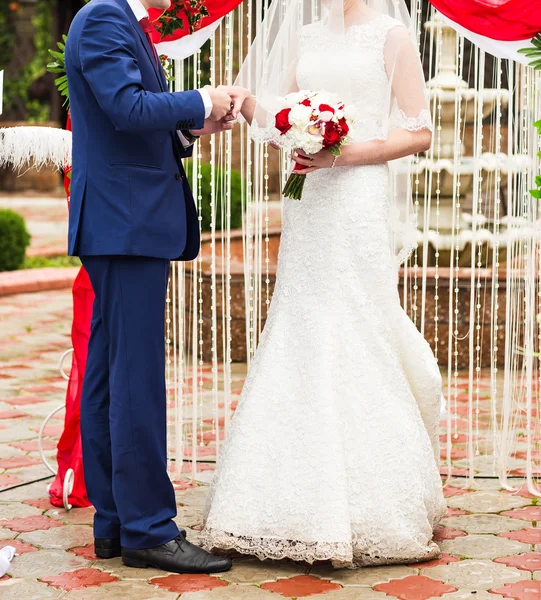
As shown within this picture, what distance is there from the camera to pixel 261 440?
3439 millimetres

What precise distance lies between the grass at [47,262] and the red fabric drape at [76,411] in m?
7.42

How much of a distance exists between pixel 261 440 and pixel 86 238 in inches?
34.7

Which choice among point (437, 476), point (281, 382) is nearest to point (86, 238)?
point (281, 382)

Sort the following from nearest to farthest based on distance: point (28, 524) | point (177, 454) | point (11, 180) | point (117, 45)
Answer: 1. point (117, 45)
2. point (28, 524)
3. point (177, 454)
4. point (11, 180)

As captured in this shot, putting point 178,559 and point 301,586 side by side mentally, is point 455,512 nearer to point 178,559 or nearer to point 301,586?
point 301,586

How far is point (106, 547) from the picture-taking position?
11.4ft

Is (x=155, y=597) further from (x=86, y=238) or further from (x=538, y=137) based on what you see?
(x=538, y=137)

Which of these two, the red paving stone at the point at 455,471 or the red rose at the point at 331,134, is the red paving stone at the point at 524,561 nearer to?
the red paving stone at the point at 455,471

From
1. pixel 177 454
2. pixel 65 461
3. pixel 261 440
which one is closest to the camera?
pixel 261 440

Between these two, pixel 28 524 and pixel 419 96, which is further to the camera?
pixel 28 524

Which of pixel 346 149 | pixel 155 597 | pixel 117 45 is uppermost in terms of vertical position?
pixel 117 45

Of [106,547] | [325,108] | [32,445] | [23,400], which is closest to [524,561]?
[106,547]

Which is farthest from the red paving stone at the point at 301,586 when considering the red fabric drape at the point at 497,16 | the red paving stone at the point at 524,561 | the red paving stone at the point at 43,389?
the red paving stone at the point at 43,389

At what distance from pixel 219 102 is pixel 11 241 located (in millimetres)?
7950
